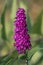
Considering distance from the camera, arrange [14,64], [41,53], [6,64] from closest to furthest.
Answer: [6,64] → [14,64] → [41,53]

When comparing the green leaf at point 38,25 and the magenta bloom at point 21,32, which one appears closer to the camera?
the magenta bloom at point 21,32

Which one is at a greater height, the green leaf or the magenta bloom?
the magenta bloom

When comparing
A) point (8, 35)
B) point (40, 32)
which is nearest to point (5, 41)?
point (8, 35)

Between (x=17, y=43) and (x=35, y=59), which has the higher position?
(x=17, y=43)

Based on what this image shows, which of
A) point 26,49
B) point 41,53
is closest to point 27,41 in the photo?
point 26,49

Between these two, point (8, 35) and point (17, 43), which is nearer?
point (17, 43)

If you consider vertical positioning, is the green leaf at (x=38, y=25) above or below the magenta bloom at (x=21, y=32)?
below

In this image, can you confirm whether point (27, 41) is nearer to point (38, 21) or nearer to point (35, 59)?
point (35, 59)

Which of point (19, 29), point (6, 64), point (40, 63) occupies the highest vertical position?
point (19, 29)

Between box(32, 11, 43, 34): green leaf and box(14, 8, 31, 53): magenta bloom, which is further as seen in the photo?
box(32, 11, 43, 34): green leaf

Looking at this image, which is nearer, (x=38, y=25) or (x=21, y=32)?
(x=21, y=32)

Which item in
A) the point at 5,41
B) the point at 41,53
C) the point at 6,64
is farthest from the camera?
the point at 5,41
